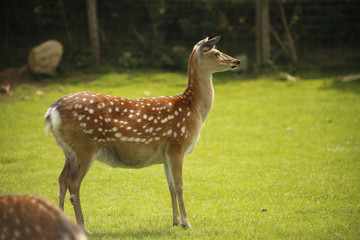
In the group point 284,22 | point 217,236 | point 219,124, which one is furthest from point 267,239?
point 284,22

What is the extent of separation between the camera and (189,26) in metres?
20.2

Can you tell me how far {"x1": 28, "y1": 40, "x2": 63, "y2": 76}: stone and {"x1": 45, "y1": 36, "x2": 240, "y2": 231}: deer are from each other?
1158 centimetres

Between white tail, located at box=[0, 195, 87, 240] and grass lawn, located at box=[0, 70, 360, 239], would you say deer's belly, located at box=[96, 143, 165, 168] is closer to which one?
grass lawn, located at box=[0, 70, 360, 239]

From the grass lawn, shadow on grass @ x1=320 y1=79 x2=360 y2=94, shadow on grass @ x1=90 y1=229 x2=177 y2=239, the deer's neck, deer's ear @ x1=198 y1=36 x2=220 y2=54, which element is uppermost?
deer's ear @ x1=198 y1=36 x2=220 y2=54

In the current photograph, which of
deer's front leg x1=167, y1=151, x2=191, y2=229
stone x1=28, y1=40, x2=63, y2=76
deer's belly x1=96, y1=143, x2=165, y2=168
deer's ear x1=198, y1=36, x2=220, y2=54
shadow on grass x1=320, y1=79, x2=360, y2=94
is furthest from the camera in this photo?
stone x1=28, y1=40, x2=63, y2=76

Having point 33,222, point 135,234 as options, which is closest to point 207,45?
point 135,234

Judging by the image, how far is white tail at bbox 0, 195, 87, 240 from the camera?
3010 mm

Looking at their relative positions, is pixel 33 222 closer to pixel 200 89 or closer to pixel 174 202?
pixel 174 202

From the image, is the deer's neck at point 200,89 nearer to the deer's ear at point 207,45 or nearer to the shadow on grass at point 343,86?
the deer's ear at point 207,45

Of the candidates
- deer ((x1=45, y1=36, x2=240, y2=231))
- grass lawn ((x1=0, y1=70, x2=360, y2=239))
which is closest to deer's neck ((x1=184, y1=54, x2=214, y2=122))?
deer ((x1=45, y1=36, x2=240, y2=231))

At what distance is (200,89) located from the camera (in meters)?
6.36

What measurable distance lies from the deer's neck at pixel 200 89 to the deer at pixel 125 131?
0.01 meters

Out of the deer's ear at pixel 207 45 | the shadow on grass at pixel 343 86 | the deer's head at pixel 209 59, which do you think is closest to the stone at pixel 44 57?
the shadow on grass at pixel 343 86

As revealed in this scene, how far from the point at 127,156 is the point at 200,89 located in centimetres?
147
